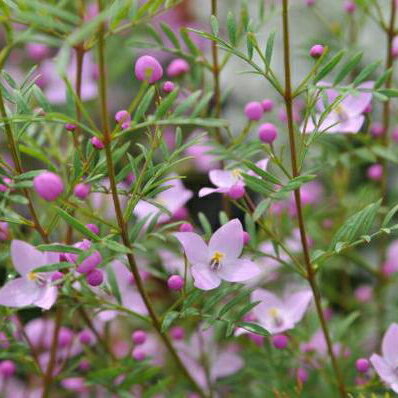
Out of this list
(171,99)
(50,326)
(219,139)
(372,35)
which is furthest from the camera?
(372,35)

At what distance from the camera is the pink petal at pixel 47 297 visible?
2.80ft

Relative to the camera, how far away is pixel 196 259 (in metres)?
0.92

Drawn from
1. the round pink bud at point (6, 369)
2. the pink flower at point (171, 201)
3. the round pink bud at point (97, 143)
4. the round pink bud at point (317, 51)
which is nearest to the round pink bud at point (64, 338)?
the round pink bud at point (6, 369)

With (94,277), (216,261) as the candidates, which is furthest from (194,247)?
(94,277)

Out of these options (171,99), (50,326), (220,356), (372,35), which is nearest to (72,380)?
(50,326)

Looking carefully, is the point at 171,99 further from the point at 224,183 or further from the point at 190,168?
the point at 190,168

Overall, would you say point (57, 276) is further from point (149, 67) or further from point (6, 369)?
point (6, 369)

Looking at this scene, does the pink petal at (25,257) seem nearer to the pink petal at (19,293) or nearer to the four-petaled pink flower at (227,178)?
the pink petal at (19,293)

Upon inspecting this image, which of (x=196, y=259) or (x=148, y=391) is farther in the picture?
(x=148, y=391)

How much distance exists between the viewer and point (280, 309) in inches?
45.6

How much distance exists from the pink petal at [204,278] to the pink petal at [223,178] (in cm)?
15

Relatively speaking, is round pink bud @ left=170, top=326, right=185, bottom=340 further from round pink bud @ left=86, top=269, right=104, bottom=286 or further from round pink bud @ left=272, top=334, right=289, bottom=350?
round pink bud @ left=86, top=269, right=104, bottom=286

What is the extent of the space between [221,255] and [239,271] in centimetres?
3

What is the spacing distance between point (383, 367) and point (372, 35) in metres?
1.28
